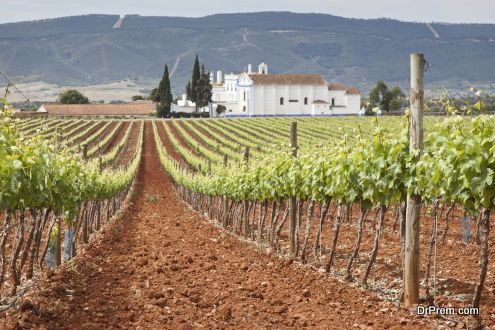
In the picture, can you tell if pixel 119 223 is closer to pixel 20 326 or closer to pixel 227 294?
pixel 227 294

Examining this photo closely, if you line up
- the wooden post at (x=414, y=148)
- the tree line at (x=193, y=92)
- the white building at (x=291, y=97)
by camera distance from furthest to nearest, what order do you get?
1. the white building at (x=291, y=97)
2. the tree line at (x=193, y=92)
3. the wooden post at (x=414, y=148)

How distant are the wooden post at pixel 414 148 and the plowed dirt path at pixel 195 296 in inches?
13.6

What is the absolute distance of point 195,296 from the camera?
35.3ft

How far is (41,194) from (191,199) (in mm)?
34146

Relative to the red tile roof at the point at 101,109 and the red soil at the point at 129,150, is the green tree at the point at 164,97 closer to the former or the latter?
the red tile roof at the point at 101,109

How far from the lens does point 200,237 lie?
21375 millimetres

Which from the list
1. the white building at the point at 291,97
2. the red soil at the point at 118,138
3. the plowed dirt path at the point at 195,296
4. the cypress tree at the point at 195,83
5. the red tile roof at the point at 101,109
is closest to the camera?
the plowed dirt path at the point at 195,296

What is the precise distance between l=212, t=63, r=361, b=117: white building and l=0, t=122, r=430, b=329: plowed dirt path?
13302 centimetres

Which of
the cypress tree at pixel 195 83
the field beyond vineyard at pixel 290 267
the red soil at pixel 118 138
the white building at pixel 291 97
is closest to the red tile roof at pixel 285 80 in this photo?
the white building at pixel 291 97

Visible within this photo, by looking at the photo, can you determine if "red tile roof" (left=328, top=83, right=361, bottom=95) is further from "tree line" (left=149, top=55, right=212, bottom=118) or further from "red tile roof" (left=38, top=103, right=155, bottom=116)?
"red tile roof" (left=38, top=103, right=155, bottom=116)

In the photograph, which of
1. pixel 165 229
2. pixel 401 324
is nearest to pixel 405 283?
pixel 401 324

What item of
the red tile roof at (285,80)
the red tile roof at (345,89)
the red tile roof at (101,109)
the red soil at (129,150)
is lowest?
the red soil at (129,150)

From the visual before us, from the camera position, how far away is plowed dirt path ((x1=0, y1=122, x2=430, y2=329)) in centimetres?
912

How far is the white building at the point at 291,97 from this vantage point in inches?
5871
